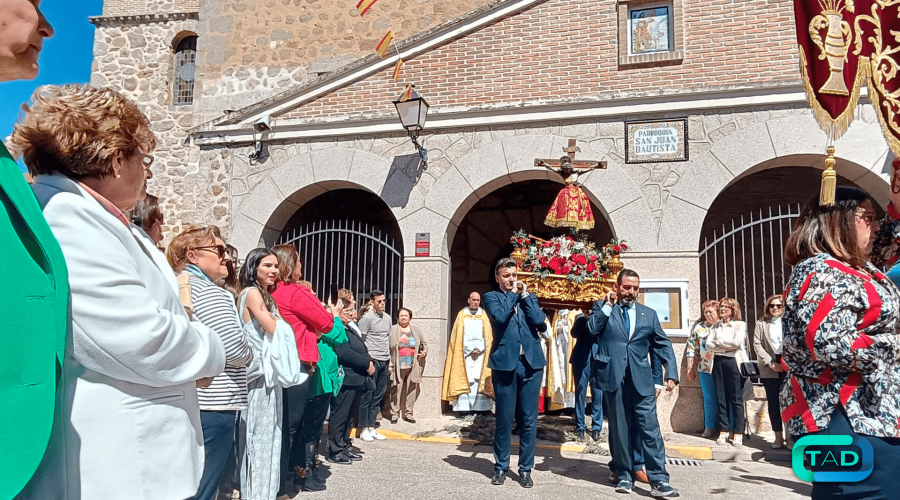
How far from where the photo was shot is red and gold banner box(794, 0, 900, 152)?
4367 millimetres

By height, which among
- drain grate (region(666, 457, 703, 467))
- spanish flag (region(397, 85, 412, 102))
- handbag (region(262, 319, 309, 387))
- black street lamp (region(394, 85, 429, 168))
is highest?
spanish flag (region(397, 85, 412, 102))

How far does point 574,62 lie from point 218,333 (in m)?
6.85

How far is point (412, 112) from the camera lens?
8.35m

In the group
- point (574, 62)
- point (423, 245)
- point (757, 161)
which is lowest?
point (423, 245)

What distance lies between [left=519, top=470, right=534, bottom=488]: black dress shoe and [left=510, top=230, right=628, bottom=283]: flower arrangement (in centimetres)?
172

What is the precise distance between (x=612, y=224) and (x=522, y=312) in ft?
10.2

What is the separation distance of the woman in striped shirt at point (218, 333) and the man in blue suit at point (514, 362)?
105 inches

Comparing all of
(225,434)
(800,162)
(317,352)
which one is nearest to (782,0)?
(800,162)

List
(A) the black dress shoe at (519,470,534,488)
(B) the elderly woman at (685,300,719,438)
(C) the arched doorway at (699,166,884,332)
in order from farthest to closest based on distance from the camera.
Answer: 1. (C) the arched doorway at (699,166,884,332)
2. (B) the elderly woman at (685,300,719,438)
3. (A) the black dress shoe at (519,470,534,488)

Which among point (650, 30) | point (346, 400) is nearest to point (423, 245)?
point (346, 400)

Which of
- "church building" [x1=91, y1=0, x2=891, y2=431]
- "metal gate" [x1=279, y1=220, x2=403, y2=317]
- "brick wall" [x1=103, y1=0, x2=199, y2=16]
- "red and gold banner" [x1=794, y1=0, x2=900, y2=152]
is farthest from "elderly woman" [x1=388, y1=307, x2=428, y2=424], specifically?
"brick wall" [x1=103, y1=0, x2=199, y2=16]

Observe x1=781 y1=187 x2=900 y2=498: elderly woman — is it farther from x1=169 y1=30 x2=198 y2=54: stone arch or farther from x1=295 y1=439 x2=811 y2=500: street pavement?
x1=169 y1=30 x2=198 y2=54: stone arch

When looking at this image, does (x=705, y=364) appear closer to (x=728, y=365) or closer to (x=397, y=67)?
(x=728, y=365)

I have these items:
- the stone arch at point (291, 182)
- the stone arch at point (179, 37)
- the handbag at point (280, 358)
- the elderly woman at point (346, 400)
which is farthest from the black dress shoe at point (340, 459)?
the stone arch at point (179, 37)
